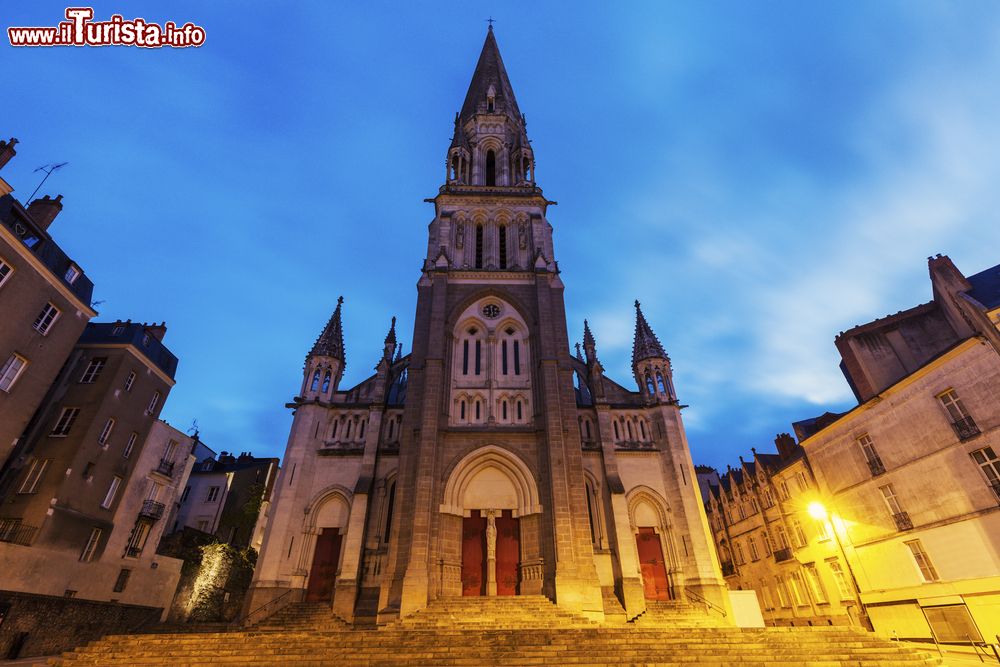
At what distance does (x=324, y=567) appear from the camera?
20.8 meters

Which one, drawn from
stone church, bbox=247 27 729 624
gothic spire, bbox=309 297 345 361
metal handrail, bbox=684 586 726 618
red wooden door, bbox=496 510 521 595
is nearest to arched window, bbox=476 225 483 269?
stone church, bbox=247 27 729 624

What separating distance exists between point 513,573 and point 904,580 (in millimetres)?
16096

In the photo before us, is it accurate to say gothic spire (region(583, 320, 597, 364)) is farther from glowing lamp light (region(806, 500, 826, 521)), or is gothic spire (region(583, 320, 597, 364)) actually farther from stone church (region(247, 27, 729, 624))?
glowing lamp light (region(806, 500, 826, 521))

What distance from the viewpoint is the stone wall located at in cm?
1648

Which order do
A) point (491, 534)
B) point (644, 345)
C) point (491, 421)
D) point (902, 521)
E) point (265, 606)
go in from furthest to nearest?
Result: point (644, 345), point (491, 421), point (491, 534), point (902, 521), point (265, 606)

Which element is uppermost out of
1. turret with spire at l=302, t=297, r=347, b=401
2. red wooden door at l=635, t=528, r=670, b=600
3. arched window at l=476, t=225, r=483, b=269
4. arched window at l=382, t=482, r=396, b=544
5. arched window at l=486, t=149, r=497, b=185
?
arched window at l=486, t=149, r=497, b=185

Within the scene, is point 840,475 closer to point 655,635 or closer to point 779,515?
point 779,515

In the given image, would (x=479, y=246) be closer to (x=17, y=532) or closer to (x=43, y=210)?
(x=43, y=210)

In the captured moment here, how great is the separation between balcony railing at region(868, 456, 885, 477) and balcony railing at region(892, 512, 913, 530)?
1723 mm

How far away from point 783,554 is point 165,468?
117ft

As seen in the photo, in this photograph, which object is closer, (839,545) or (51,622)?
(51,622)

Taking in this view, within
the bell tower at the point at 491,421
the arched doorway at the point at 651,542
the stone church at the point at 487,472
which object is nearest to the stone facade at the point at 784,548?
the stone church at the point at 487,472

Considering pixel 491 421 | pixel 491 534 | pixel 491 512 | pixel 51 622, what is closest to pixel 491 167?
pixel 491 421

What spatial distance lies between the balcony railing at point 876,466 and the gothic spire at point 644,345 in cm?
1004
